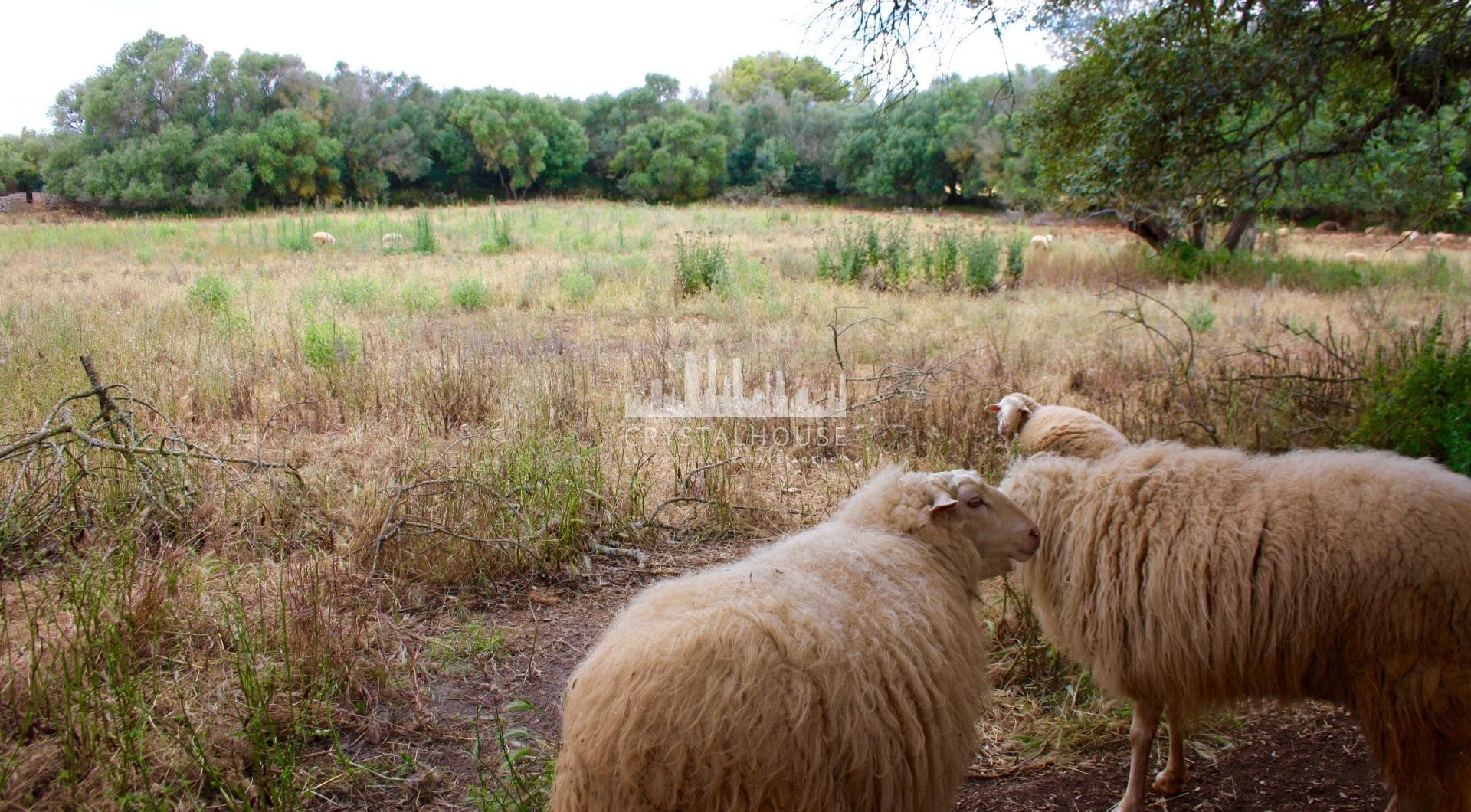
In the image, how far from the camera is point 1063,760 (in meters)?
3.54

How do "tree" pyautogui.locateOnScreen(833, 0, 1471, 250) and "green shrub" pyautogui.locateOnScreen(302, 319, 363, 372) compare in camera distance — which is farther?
"green shrub" pyautogui.locateOnScreen(302, 319, 363, 372)

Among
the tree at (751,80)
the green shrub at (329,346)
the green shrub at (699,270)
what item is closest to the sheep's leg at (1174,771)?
the green shrub at (329,346)

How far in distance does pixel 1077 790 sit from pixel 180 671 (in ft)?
11.9

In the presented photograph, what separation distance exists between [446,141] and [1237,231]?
35.1 meters

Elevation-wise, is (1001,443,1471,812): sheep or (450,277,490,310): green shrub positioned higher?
(450,277,490,310): green shrub

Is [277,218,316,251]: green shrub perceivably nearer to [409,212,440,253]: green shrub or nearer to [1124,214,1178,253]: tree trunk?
[409,212,440,253]: green shrub

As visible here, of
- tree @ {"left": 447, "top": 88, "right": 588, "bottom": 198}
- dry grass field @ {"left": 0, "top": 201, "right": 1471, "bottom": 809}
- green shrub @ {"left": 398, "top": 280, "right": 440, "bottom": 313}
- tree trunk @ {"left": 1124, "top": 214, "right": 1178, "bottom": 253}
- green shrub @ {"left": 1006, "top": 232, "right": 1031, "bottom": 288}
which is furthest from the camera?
tree @ {"left": 447, "top": 88, "right": 588, "bottom": 198}

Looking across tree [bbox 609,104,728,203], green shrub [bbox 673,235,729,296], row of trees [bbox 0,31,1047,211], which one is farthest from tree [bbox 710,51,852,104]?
green shrub [bbox 673,235,729,296]

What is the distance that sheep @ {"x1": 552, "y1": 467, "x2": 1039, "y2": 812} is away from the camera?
2.11 m

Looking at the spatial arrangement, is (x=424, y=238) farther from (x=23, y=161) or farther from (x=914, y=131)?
(x=914, y=131)

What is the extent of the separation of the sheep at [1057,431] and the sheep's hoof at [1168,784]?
4.38ft

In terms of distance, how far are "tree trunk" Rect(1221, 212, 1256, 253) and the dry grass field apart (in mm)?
3949

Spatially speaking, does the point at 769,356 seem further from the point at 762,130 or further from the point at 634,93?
the point at 634,93

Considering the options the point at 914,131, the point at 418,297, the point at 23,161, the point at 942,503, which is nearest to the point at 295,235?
the point at 23,161
